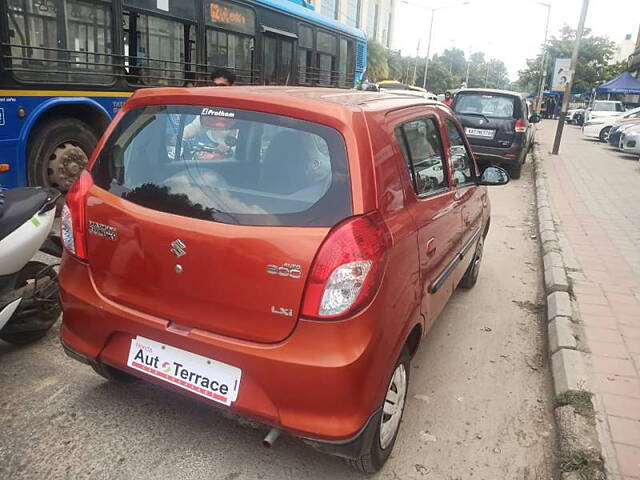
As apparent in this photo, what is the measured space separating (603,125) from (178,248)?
24.6m

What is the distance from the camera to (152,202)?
2.40 metres

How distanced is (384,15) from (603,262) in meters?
70.4

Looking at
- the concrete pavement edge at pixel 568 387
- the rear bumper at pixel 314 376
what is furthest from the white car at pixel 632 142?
the rear bumper at pixel 314 376

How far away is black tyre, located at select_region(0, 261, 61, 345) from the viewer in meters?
3.31

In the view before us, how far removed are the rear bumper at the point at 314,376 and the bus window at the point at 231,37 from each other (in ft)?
22.6

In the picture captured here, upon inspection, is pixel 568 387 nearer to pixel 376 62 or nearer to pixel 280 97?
pixel 280 97

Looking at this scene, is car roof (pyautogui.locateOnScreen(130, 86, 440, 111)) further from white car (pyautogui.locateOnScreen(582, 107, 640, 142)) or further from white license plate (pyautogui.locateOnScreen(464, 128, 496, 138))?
white car (pyautogui.locateOnScreen(582, 107, 640, 142))

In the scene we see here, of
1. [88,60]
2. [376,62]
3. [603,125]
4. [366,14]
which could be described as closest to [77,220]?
[88,60]

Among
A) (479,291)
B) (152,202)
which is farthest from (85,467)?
(479,291)

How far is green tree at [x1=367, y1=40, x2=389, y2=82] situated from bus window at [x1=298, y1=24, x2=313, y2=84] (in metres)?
38.4

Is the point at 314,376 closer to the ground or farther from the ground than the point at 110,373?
farther from the ground

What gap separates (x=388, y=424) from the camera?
2.56 metres

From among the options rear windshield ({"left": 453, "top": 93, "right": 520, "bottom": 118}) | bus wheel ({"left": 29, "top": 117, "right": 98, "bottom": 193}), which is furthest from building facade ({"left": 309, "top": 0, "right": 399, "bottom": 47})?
bus wheel ({"left": 29, "top": 117, "right": 98, "bottom": 193})

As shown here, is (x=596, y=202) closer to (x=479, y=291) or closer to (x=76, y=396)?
(x=479, y=291)
